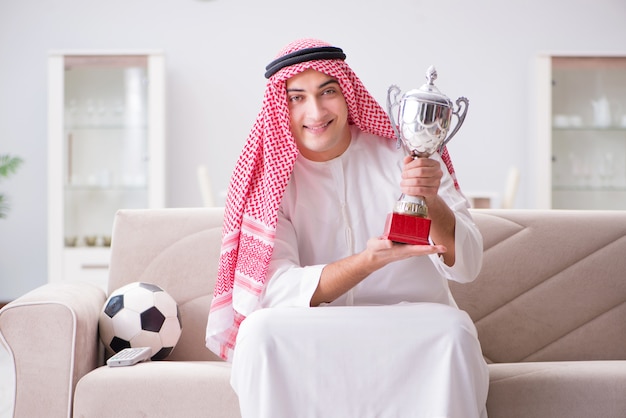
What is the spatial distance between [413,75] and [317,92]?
4.15 meters

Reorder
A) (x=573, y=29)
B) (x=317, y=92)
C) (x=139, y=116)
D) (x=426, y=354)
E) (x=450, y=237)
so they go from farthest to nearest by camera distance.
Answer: (x=573, y=29) → (x=139, y=116) → (x=317, y=92) → (x=450, y=237) → (x=426, y=354)

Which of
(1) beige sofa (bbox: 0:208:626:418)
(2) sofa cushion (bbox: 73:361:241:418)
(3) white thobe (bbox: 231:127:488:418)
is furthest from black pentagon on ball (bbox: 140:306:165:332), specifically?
(3) white thobe (bbox: 231:127:488:418)

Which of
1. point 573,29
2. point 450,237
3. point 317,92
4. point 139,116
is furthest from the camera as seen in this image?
point 573,29

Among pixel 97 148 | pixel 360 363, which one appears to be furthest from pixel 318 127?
pixel 97 148

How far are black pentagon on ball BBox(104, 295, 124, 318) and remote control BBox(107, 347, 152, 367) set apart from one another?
134 mm

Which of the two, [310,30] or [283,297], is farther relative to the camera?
[310,30]

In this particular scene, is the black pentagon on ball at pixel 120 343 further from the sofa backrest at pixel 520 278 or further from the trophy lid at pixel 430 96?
the trophy lid at pixel 430 96

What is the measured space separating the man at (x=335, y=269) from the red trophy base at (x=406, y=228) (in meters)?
0.04

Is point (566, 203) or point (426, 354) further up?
point (566, 203)

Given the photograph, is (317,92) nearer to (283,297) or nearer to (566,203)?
(283,297)

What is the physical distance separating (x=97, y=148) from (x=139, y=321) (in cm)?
366

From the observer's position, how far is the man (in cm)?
181

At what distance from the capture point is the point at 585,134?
5871 mm

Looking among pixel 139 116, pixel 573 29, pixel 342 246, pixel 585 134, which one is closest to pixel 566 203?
pixel 585 134
